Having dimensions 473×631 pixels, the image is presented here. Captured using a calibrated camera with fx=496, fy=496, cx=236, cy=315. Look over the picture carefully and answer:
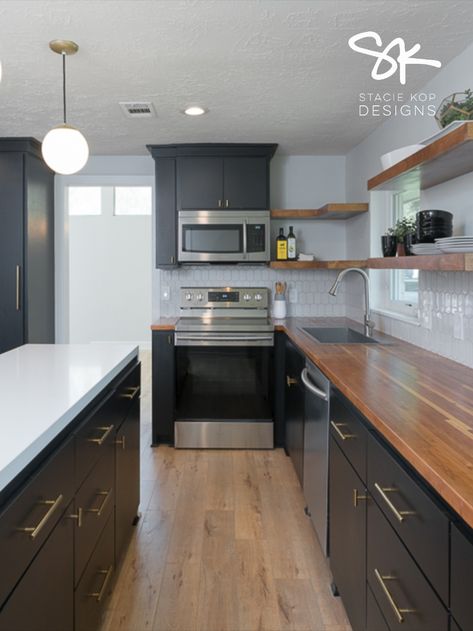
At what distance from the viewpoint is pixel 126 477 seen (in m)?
2.16

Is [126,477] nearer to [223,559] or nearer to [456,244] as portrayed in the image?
[223,559]

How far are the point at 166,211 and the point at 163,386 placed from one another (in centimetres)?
135

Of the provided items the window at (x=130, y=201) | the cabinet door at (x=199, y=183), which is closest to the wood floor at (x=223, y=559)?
the cabinet door at (x=199, y=183)

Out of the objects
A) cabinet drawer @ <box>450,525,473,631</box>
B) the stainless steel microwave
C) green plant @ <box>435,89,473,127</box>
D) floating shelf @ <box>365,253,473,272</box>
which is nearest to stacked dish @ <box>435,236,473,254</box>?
floating shelf @ <box>365,253,473,272</box>

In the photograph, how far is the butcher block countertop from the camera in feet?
3.24

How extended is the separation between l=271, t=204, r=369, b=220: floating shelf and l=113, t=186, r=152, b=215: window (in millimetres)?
4354

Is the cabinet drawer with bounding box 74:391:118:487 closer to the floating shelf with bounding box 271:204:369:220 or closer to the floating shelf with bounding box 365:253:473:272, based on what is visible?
the floating shelf with bounding box 365:253:473:272

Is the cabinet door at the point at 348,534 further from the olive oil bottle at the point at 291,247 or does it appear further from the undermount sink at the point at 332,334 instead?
the olive oil bottle at the point at 291,247

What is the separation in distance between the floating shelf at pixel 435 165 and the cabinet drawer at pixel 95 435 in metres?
1.46

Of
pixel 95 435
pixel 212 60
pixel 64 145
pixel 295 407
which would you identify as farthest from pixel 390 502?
pixel 212 60

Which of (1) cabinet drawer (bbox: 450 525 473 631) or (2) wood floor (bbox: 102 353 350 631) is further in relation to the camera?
(2) wood floor (bbox: 102 353 350 631)

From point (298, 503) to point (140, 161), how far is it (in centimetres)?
303

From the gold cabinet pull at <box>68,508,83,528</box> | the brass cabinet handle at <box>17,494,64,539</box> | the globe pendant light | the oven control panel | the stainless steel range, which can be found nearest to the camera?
the brass cabinet handle at <box>17,494,64,539</box>

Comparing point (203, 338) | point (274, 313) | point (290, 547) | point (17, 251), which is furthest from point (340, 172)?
point (290, 547)
